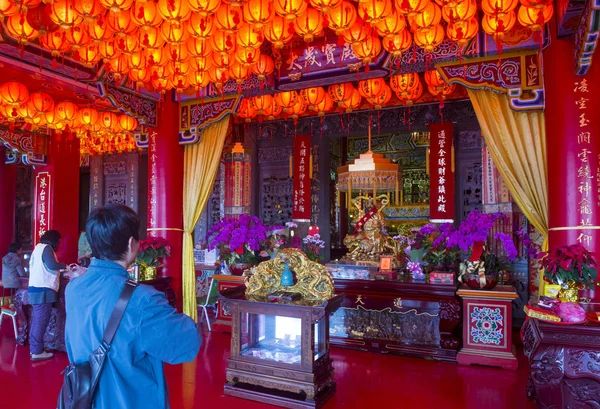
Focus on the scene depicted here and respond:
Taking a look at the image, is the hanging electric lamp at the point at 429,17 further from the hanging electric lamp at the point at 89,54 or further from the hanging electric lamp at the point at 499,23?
the hanging electric lamp at the point at 89,54

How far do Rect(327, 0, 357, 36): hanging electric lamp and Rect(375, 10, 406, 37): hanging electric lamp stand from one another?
0.73ft

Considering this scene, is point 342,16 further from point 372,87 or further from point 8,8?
point 8,8

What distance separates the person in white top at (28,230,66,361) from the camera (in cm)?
407

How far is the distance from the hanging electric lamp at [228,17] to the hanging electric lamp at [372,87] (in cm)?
205

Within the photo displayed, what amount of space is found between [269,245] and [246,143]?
2679mm

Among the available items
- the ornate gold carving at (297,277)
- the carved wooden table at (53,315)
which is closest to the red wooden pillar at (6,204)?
the carved wooden table at (53,315)

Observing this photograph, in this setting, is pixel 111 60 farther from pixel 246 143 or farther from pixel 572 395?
pixel 572 395

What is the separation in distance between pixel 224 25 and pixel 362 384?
2.98 meters

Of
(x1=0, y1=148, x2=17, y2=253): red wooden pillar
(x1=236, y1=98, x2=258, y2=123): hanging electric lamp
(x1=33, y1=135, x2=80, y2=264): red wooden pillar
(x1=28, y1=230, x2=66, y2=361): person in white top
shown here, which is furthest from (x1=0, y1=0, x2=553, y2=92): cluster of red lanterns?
(x1=0, y1=148, x2=17, y2=253): red wooden pillar

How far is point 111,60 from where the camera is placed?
398cm

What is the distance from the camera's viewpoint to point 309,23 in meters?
3.30

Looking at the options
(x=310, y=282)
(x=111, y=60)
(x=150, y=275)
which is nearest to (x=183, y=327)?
(x=310, y=282)

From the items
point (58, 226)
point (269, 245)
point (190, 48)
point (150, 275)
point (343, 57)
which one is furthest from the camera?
point (58, 226)

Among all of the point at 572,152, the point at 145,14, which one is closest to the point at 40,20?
the point at 145,14
